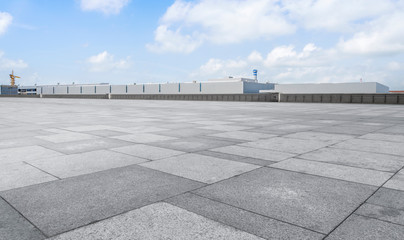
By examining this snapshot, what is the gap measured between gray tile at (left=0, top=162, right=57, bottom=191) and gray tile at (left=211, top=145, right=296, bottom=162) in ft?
12.9

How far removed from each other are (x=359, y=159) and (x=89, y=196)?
5.61m

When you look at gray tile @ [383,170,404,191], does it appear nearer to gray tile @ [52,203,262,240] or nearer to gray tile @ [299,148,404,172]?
gray tile @ [299,148,404,172]

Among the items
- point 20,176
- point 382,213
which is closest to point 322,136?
point 382,213

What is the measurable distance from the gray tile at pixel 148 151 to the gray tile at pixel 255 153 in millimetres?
1191

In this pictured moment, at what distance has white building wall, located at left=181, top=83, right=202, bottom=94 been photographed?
110 m

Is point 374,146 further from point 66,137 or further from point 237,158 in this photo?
point 66,137

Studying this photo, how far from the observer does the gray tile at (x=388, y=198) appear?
4.05 metres

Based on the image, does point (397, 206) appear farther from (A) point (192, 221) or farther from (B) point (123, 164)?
(B) point (123, 164)

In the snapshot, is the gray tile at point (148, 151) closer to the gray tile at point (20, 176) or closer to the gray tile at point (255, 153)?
the gray tile at point (255, 153)

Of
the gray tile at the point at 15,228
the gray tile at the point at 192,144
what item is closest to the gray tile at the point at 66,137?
the gray tile at the point at 192,144

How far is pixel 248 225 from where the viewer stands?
340 centimetres

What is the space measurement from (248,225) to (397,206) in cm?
212

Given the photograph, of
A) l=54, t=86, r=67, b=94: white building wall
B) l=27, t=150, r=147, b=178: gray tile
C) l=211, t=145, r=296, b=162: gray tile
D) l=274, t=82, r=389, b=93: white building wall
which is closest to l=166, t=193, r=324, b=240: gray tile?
l=27, t=150, r=147, b=178: gray tile

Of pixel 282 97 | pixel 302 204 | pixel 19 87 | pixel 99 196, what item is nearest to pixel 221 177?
pixel 302 204
